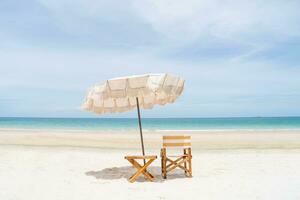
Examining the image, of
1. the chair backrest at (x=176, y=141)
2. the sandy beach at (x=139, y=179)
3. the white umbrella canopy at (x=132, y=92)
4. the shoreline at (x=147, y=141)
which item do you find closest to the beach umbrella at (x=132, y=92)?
the white umbrella canopy at (x=132, y=92)

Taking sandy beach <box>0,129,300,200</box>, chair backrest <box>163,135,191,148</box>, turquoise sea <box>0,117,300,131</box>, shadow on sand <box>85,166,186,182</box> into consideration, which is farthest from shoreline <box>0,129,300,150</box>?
turquoise sea <box>0,117,300,131</box>

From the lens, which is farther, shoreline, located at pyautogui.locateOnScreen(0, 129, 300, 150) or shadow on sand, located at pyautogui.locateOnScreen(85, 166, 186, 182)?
shoreline, located at pyautogui.locateOnScreen(0, 129, 300, 150)

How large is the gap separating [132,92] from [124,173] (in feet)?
8.31

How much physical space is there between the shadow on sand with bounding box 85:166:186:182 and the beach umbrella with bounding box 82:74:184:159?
5.20 ft

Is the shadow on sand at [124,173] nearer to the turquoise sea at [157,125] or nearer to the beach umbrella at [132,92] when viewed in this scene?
the beach umbrella at [132,92]

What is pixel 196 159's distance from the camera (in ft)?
35.6

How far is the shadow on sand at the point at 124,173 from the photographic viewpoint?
7.88 metres

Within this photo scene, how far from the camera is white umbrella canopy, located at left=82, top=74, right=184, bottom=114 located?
697cm

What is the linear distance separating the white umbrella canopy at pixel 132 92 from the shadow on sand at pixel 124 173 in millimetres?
1584

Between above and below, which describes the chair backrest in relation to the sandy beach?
above

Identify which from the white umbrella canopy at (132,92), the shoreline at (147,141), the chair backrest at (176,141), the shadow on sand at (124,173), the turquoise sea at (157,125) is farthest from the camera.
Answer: the turquoise sea at (157,125)

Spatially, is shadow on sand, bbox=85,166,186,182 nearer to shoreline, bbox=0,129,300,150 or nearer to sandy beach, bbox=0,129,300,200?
sandy beach, bbox=0,129,300,200

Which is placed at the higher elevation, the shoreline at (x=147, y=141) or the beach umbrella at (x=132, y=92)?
the beach umbrella at (x=132, y=92)

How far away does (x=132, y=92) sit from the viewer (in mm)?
7066
